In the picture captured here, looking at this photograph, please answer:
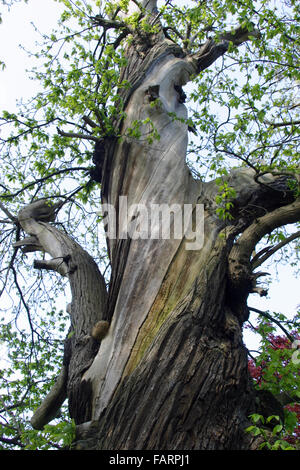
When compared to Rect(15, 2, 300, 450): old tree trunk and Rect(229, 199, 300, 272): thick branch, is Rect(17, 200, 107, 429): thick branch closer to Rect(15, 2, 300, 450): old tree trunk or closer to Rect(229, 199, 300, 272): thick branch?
Rect(15, 2, 300, 450): old tree trunk

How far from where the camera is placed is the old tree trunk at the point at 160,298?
310 centimetres

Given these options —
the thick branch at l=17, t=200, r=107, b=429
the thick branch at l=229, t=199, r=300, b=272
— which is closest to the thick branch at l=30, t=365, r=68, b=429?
the thick branch at l=17, t=200, r=107, b=429

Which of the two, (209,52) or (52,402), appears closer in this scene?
(52,402)

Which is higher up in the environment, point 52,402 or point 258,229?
point 258,229

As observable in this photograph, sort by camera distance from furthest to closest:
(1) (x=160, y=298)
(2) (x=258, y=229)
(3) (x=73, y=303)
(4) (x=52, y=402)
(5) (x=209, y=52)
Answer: (5) (x=209, y=52) → (3) (x=73, y=303) → (4) (x=52, y=402) → (2) (x=258, y=229) → (1) (x=160, y=298)

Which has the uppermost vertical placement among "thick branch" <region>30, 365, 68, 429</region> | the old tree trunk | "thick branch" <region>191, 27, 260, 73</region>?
"thick branch" <region>191, 27, 260, 73</region>

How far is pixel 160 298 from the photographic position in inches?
152

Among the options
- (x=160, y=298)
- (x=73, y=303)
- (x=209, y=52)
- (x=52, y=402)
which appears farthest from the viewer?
(x=209, y=52)

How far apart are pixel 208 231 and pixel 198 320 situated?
1029 millimetres

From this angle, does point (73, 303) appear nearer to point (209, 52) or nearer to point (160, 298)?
point (160, 298)

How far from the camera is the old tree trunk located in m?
3.10

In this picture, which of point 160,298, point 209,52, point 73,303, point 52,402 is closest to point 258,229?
point 160,298

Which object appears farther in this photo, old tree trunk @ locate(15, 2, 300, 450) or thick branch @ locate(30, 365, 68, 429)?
thick branch @ locate(30, 365, 68, 429)
